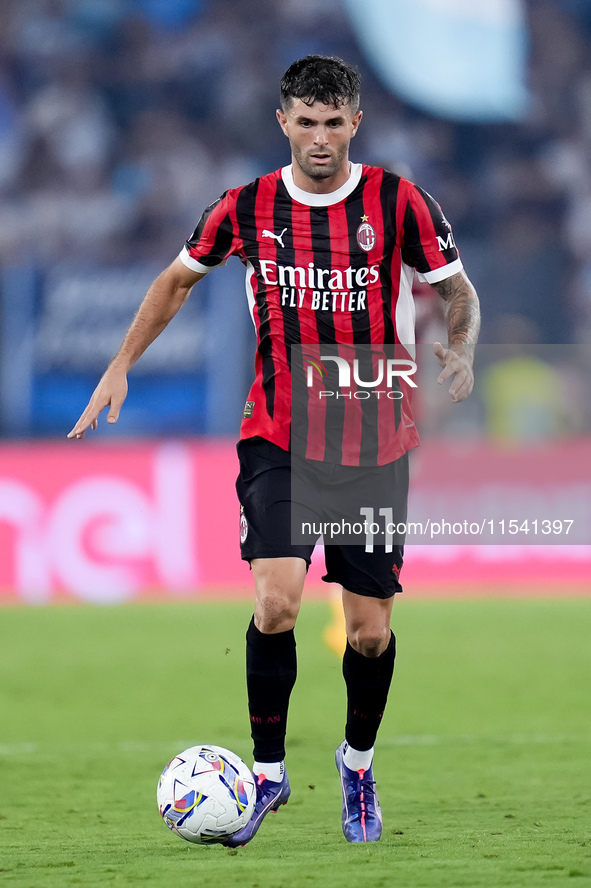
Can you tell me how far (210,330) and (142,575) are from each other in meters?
3.75

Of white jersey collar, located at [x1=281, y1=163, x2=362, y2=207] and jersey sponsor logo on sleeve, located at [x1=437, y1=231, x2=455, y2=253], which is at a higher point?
white jersey collar, located at [x1=281, y1=163, x2=362, y2=207]

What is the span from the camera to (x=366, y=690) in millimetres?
3865

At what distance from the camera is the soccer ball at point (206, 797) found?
334 centimetres

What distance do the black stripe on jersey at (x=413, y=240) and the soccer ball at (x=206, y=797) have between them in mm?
1479

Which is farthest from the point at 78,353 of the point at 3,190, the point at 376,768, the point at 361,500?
the point at 361,500

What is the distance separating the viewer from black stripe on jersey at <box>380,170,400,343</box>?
3.72 m

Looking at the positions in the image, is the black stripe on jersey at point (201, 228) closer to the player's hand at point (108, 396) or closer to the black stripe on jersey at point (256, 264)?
the black stripe on jersey at point (256, 264)

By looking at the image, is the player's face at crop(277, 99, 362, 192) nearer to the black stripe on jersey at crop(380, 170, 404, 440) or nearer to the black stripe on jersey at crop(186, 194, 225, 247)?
the black stripe on jersey at crop(380, 170, 404, 440)

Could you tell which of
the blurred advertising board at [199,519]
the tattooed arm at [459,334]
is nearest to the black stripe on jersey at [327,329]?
the tattooed arm at [459,334]

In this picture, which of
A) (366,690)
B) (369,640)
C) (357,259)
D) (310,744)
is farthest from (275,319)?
(310,744)

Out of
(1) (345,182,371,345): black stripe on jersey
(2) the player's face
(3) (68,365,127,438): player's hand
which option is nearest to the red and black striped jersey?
(1) (345,182,371,345): black stripe on jersey

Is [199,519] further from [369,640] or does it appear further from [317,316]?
[317,316]

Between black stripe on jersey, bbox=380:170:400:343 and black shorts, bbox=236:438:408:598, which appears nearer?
black shorts, bbox=236:438:408:598

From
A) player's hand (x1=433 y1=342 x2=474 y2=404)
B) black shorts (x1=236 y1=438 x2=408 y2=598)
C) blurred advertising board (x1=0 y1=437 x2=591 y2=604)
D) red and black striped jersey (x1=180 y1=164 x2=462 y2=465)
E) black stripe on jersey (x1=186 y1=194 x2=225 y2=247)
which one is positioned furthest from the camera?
blurred advertising board (x1=0 y1=437 x2=591 y2=604)
